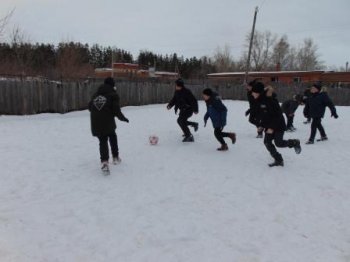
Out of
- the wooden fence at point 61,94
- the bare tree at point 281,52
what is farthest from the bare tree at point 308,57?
the wooden fence at point 61,94

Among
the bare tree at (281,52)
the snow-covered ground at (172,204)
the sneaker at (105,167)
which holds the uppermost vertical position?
the bare tree at (281,52)

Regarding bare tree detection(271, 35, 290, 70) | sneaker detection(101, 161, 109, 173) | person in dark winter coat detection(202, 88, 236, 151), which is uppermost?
bare tree detection(271, 35, 290, 70)

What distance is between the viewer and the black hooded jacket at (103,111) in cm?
724

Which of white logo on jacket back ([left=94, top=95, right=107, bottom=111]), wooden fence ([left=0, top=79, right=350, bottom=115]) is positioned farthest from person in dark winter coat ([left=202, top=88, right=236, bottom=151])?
wooden fence ([left=0, top=79, right=350, bottom=115])

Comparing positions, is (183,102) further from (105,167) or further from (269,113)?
(105,167)

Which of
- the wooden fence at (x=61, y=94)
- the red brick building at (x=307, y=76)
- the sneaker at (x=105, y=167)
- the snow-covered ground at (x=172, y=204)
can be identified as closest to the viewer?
the snow-covered ground at (x=172, y=204)

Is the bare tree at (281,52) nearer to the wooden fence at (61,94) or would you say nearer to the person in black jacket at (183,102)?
the wooden fence at (61,94)

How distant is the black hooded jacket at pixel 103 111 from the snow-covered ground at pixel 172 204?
0.81 m

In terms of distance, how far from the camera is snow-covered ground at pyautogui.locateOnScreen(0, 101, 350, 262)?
169 inches

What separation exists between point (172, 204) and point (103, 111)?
240 cm

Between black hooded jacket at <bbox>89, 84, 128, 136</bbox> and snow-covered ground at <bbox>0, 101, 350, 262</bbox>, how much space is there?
81 cm

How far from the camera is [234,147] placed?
10.1 meters

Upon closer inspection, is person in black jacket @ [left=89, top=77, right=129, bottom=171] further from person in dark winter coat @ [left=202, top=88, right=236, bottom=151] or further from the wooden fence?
the wooden fence

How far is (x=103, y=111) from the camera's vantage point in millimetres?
7273
